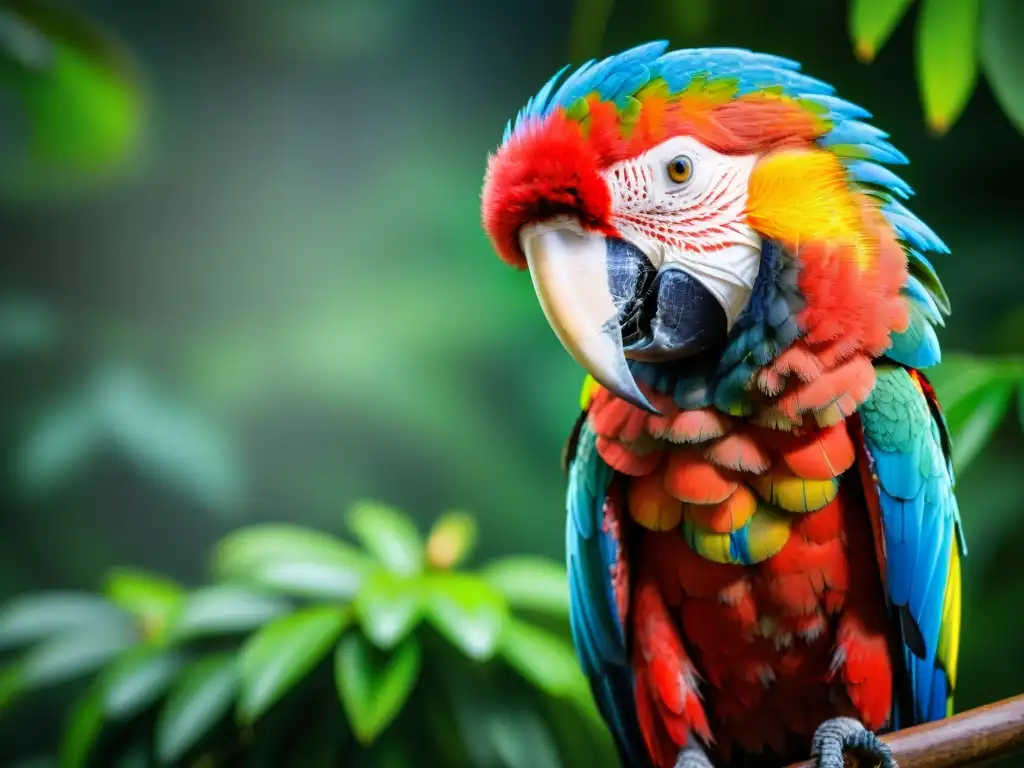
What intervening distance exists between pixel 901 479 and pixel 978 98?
1.01m

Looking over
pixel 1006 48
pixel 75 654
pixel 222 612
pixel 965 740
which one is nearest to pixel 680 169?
pixel 965 740

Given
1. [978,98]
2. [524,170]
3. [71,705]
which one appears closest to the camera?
[524,170]

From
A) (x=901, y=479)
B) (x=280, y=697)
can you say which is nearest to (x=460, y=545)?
(x=280, y=697)

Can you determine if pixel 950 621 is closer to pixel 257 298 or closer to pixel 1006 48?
pixel 1006 48

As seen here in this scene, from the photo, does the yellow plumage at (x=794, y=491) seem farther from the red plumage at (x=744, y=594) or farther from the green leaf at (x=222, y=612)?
the green leaf at (x=222, y=612)

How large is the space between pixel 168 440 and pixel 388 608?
0.82 m

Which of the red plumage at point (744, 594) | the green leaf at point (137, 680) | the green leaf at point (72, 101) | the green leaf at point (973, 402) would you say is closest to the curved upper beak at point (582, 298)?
the red plumage at point (744, 594)

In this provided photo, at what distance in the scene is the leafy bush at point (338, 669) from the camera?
1476 mm

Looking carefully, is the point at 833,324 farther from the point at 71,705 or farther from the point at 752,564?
the point at 71,705

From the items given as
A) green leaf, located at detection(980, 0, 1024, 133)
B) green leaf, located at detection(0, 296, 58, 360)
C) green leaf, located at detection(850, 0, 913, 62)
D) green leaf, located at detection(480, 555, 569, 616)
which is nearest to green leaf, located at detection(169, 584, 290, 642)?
green leaf, located at detection(480, 555, 569, 616)

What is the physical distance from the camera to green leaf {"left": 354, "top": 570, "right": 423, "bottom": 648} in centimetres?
141

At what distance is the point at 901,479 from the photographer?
98cm

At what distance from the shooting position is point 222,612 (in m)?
1.57

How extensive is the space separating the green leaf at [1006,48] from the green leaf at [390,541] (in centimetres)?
118
